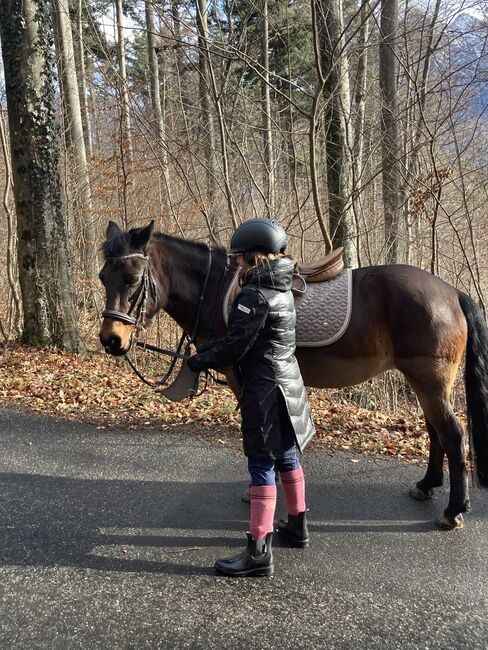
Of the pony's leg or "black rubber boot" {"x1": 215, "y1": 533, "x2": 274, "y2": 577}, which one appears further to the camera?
the pony's leg

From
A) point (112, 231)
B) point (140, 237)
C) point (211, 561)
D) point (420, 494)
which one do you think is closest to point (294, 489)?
point (211, 561)

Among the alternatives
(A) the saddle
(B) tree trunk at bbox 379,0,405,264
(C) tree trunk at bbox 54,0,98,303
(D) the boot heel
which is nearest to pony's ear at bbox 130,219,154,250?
(A) the saddle

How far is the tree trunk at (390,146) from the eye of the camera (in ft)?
23.3

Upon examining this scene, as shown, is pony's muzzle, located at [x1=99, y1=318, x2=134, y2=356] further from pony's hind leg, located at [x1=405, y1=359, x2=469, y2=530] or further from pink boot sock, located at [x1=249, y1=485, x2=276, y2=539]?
pony's hind leg, located at [x1=405, y1=359, x2=469, y2=530]

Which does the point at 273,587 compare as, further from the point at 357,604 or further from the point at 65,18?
the point at 65,18

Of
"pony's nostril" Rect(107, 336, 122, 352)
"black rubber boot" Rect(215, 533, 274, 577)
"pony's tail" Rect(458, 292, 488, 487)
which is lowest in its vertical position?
"black rubber boot" Rect(215, 533, 274, 577)

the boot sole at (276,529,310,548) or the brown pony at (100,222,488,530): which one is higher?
the brown pony at (100,222,488,530)

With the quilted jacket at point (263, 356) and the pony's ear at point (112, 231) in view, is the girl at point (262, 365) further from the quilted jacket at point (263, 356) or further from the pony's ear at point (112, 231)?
the pony's ear at point (112, 231)

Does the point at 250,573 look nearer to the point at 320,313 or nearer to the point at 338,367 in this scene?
the point at 338,367

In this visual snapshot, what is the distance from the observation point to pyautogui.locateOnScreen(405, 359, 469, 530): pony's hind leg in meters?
3.32

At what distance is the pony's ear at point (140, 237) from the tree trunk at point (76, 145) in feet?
24.2

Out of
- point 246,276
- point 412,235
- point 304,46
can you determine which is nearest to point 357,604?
point 246,276

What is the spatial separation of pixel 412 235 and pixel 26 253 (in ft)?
21.0

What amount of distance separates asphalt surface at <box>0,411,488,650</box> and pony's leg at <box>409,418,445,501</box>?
0.09m
